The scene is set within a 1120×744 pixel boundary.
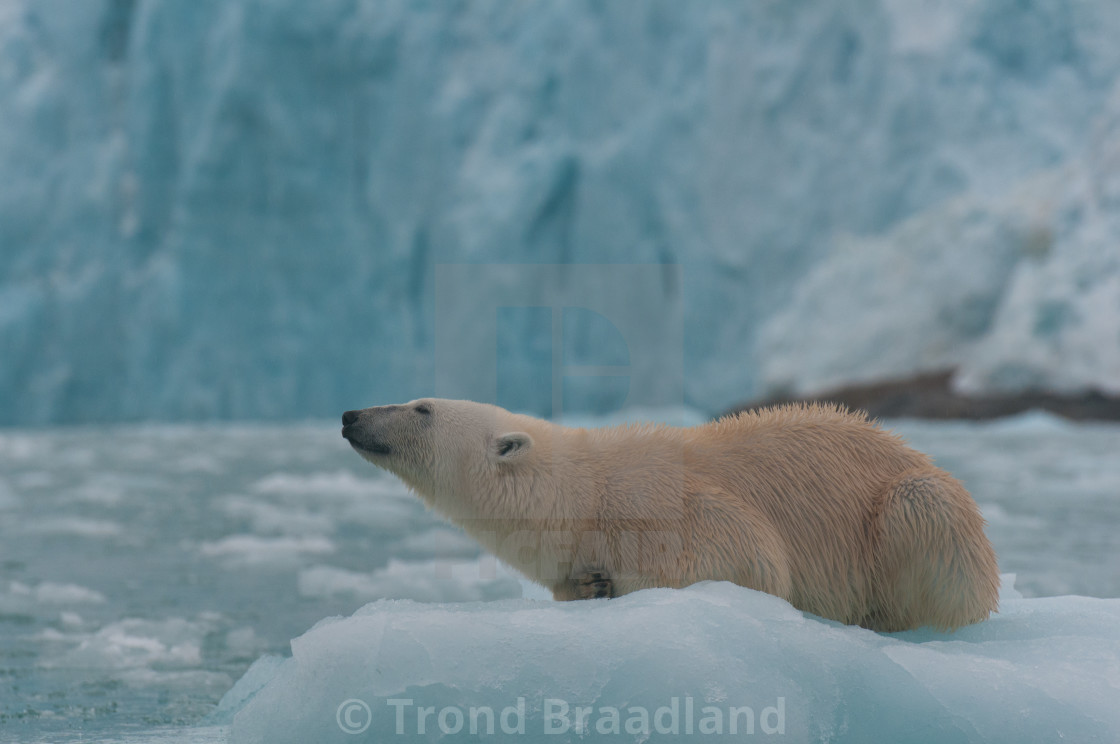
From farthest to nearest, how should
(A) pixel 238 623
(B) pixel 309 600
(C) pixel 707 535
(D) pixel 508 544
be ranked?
(B) pixel 309 600 → (A) pixel 238 623 → (D) pixel 508 544 → (C) pixel 707 535

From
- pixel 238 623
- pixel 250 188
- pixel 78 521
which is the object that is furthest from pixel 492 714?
pixel 250 188

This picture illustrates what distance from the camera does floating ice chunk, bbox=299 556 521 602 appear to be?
11.1ft

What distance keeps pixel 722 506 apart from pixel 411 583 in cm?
181

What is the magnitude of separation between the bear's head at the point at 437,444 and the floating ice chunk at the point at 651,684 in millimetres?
499

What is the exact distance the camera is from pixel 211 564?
4000mm

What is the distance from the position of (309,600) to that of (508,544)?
1449 mm

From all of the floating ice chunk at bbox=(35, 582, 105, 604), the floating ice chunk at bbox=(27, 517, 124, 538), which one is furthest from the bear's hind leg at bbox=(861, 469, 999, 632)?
the floating ice chunk at bbox=(27, 517, 124, 538)

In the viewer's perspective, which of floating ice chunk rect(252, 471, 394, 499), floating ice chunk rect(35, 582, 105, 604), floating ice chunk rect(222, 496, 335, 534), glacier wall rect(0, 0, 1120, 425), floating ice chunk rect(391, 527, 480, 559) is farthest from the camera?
glacier wall rect(0, 0, 1120, 425)

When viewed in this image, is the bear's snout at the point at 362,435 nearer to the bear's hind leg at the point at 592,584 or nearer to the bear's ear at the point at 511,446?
the bear's ear at the point at 511,446

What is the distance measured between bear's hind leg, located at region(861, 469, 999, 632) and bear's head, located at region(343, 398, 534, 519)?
32.7 inches

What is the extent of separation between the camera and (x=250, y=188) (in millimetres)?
17891

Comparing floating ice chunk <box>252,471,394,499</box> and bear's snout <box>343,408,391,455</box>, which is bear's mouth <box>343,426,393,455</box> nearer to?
bear's snout <box>343,408,391,455</box>

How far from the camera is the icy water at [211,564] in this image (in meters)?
2.33

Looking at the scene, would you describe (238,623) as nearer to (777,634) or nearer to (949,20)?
(777,634)
